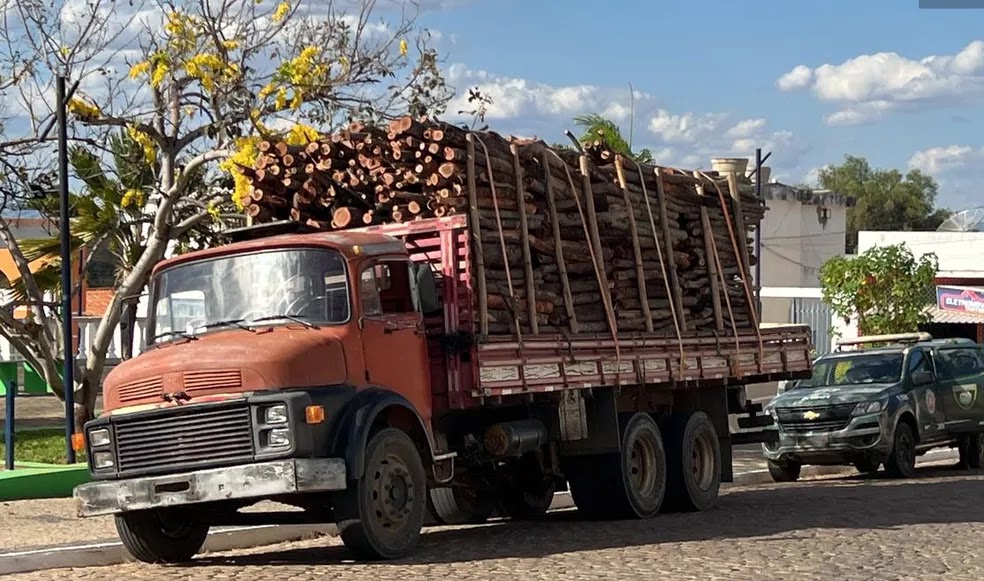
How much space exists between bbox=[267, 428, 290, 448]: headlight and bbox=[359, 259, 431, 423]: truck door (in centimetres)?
103

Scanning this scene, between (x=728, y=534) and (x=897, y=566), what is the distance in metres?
2.34

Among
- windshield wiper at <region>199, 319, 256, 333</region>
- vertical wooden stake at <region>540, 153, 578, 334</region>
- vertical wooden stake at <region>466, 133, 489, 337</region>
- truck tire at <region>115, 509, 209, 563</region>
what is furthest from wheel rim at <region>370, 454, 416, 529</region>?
vertical wooden stake at <region>540, 153, 578, 334</region>

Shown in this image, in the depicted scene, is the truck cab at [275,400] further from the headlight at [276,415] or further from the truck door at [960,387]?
the truck door at [960,387]

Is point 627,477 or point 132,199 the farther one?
point 132,199

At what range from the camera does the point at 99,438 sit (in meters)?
12.1

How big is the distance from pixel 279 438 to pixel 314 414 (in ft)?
0.97

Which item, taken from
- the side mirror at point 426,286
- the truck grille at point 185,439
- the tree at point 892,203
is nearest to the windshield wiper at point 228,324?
the truck grille at point 185,439

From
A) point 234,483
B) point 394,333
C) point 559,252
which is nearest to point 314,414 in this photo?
point 234,483

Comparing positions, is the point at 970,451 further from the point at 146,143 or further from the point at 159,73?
the point at 159,73

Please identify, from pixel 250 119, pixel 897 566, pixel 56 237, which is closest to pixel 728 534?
pixel 897 566

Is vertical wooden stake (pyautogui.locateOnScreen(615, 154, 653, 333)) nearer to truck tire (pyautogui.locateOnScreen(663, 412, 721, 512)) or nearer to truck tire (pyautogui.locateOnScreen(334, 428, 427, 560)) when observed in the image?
truck tire (pyautogui.locateOnScreen(663, 412, 721, 512))

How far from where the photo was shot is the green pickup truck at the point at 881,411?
20.9 metres

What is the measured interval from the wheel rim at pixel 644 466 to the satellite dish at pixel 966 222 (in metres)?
39.1

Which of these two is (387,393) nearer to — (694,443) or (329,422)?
(329,422)
